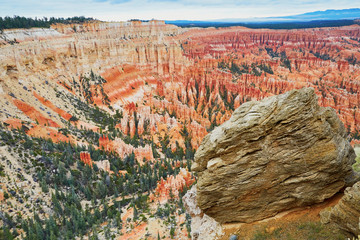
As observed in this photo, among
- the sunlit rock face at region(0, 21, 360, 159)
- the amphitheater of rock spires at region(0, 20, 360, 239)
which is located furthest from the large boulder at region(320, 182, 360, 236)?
the sunlit rock face at region(0, 21, 360, 159)

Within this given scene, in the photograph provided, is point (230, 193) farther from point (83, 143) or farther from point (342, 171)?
point (83, 143)

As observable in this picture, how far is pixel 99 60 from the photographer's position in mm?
89250

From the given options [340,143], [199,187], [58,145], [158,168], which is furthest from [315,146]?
[58,145]

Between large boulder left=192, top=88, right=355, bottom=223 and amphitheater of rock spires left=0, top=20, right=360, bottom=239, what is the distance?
2.88 m

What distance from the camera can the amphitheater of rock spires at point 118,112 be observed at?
133 feet

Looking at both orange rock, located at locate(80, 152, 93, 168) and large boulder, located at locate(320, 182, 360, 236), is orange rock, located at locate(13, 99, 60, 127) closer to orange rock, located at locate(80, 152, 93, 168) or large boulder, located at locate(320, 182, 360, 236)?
orange rock, located at locate(80, 152, 93, 168)

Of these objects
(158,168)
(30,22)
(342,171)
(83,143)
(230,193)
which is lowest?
(158,168)

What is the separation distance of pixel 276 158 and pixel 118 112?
68.6 meters

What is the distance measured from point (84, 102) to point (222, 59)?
7234 centimetres

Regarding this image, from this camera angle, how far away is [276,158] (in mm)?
15305

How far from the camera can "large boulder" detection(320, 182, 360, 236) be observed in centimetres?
1217

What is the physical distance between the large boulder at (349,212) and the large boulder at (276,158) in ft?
7.90

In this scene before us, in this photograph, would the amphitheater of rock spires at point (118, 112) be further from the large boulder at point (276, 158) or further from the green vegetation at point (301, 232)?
the large boulder at point (276, 158)

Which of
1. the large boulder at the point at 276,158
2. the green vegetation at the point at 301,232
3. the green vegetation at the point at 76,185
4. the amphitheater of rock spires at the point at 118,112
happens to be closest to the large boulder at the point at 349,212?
the green vegetation at the point at 301,232
